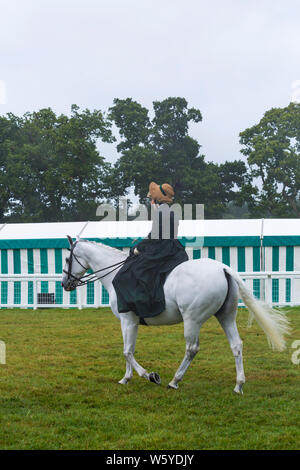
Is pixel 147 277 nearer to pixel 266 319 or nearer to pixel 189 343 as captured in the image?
pixel 189 343

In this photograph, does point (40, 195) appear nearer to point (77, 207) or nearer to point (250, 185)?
Result: point (77, 207)

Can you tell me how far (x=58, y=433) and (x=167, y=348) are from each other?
4613 mm

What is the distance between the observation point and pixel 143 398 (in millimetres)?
6367

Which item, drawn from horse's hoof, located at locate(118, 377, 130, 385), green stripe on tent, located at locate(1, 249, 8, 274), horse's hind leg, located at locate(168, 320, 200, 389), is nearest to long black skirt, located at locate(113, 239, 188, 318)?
horse's hind leg, located at locate(168, 320, 200, 389)

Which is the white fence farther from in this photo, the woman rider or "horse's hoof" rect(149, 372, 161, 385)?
"horse's hoof" rect(149, 372, 161, 385)

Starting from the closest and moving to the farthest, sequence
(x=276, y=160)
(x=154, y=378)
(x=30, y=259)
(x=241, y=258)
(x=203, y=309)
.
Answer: (x=203, y=309) < (x=154, y=378) < (x=241, y=258) < (x=30, y=259) < (x=276, y=160)

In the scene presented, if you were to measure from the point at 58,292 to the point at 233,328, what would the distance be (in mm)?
10896

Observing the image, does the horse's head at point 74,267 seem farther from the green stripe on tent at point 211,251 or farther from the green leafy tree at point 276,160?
the green leafy tree at point 276,160

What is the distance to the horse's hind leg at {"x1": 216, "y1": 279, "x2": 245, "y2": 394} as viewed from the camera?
6.54 m

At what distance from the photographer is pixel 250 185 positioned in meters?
36.7

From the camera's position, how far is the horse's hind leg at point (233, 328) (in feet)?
21.5

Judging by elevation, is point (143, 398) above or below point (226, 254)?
below
